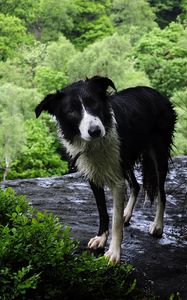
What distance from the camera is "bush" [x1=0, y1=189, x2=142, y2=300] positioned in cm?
285

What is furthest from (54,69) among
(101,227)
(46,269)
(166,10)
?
(46,269)

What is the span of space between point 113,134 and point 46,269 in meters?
1.47

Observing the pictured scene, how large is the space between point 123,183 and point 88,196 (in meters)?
2.06

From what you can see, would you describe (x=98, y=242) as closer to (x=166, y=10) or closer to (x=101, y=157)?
(x=101, y=157)

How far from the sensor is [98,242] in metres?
4.50

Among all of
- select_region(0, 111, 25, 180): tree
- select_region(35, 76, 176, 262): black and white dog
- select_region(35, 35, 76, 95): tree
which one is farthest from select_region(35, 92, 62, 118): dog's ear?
select_region(35, 35, 76, 95): tree

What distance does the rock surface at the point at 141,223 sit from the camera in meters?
4.15

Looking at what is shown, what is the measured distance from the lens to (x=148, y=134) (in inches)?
193

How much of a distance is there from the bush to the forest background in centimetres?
946

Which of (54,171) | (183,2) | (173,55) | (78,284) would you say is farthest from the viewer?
(183,2)

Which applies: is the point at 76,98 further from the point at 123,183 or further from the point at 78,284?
the point at 78,284

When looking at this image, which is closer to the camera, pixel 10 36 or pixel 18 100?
Answer: pixel 18 100

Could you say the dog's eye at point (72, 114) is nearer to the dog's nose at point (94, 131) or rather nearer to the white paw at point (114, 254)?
the dog's nose at point (94, 131)

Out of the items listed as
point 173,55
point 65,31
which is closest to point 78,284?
point 173,55
